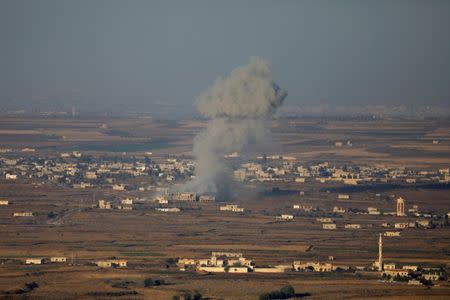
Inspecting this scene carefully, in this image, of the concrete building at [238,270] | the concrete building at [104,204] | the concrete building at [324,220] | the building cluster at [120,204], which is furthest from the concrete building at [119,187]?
the concrete building at [238,270]

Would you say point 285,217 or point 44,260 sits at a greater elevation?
point 285,217

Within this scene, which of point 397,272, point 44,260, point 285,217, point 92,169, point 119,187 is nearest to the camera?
point 397,272

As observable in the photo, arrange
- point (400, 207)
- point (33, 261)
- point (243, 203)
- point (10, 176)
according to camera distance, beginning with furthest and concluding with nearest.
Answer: point (10, 176)
point (243, 203)
point (400, 207)
point (33, 261)

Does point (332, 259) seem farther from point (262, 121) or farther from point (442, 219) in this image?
point (262, 121)

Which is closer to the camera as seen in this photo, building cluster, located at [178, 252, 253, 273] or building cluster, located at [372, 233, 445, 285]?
building cluster, located at [372, 233, 445, 285]

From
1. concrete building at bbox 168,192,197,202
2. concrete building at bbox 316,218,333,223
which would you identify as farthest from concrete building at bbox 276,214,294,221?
concrete building at bbox 168,192,197,202

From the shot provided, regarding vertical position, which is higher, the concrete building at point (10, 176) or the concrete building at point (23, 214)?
the concrete building at point (10, 176)

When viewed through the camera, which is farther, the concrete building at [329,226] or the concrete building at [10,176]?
the concrete building at [10,176]

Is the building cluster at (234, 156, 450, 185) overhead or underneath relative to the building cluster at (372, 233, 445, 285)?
overhead

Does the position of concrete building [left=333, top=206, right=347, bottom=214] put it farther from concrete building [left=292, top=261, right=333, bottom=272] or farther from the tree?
the tree

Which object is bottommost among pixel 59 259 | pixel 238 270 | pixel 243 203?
pixel 238 270

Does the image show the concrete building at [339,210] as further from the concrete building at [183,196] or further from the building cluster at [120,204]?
the building cluster at [120,204]

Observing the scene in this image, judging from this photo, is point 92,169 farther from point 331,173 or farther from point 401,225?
point 401,225

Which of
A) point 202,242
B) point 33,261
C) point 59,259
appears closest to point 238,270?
point 59,259
